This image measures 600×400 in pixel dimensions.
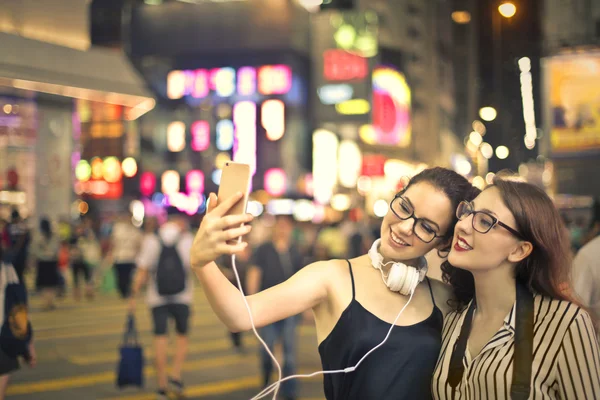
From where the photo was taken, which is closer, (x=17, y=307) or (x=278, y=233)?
(x=17, y=307)

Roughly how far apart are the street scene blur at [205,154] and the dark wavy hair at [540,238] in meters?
0.15

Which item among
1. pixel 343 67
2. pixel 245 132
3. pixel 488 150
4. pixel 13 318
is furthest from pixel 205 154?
pixel 13 318

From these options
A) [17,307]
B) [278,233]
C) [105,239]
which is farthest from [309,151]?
[17,307]

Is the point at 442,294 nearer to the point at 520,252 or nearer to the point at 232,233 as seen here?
the point at 520,252

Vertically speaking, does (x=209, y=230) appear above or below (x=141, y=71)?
below

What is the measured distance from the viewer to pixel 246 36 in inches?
1730

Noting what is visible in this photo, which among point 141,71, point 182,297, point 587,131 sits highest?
point 141,71

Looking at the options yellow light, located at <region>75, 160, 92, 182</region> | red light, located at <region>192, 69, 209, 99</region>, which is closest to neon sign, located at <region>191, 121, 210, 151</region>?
red light, located at <region>192, 69, 209, 99</region>

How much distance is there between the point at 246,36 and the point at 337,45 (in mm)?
5458

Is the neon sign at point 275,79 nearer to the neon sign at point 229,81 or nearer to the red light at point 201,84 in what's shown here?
the neon sign at point 229,81

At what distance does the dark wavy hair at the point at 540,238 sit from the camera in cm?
288

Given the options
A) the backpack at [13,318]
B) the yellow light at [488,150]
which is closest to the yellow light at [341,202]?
the yellow light at [488,150]

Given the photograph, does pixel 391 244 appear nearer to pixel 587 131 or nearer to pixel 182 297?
pixel 182 297

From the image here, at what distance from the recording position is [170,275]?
8516 mm
